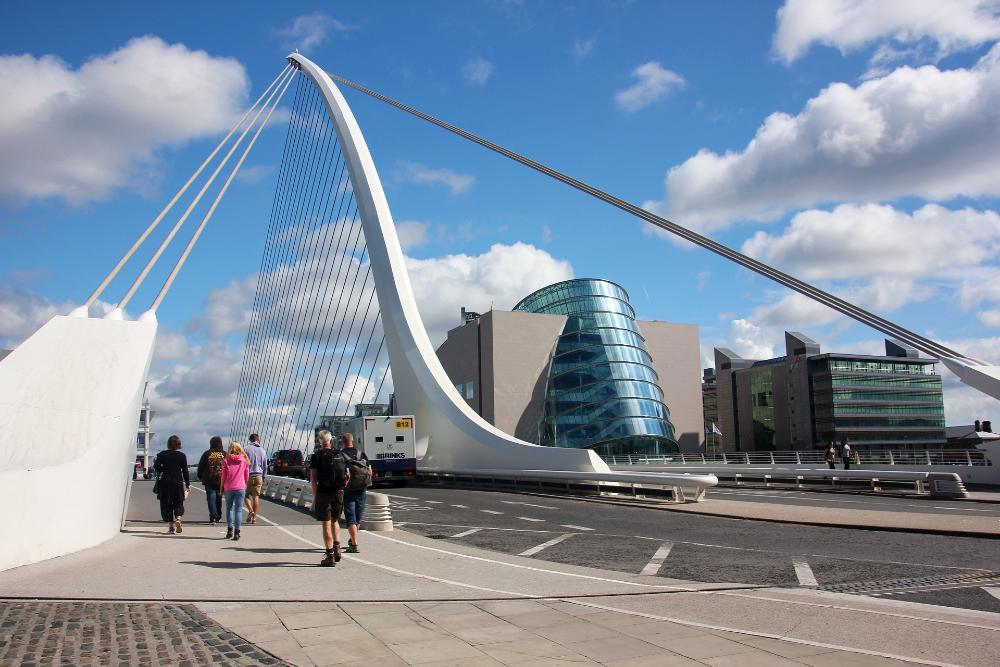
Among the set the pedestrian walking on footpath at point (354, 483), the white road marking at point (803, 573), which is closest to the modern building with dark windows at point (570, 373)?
the white road marking at point (803, 573)

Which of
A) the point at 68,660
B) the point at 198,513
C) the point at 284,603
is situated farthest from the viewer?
the point at 198,513

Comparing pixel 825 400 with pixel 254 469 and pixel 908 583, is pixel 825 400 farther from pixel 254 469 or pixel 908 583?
pixel 908 583

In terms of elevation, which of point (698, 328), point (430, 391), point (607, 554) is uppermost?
point (698, 328)

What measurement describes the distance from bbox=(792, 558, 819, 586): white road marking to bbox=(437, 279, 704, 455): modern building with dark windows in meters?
52.7

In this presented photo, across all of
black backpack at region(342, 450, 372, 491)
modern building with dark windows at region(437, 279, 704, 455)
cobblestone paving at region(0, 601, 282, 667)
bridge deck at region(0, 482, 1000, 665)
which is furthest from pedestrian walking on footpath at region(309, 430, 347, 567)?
modern building with dark windows at region(437, 279, 704, 455)

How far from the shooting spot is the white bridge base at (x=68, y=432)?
8.35 metres

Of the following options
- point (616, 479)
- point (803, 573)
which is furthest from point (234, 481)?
point (616, 479)

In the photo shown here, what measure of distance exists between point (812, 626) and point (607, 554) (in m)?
4.85

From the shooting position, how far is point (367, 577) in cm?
823

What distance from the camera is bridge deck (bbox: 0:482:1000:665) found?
5301 mm

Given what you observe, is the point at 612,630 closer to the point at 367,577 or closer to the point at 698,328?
the point at 367,577

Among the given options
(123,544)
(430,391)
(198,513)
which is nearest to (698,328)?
(430,391)

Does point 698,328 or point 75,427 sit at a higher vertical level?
point 698,328

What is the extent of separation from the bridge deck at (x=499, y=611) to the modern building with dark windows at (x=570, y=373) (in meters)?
54.9
